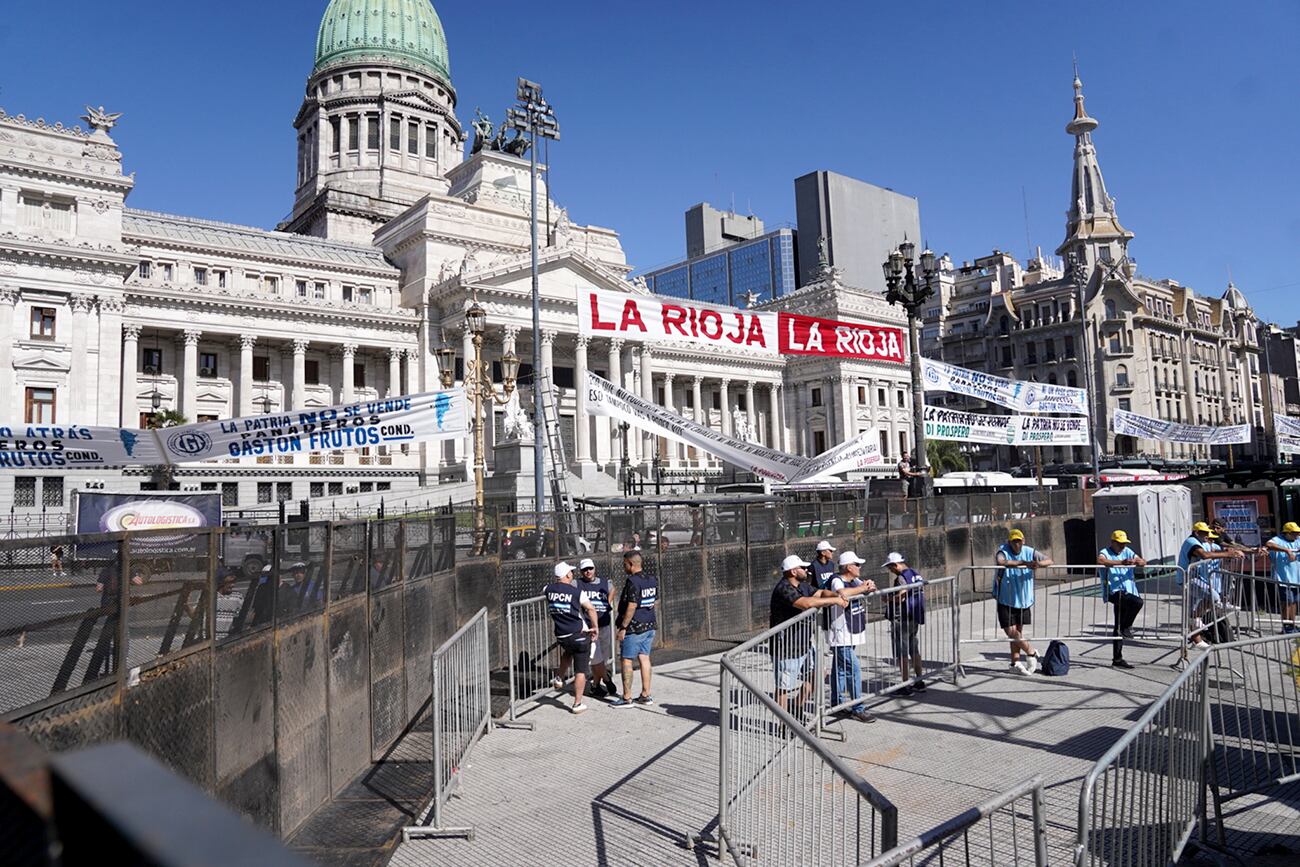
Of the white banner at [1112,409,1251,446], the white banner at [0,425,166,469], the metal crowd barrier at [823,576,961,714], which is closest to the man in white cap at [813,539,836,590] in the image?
the metal crowd barrier at [823,576,961,714]

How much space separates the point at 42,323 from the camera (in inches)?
1599

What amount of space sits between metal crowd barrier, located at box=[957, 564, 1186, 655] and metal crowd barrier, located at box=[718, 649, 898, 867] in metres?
5.44

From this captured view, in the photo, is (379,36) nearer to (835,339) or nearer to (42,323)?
(42,323)

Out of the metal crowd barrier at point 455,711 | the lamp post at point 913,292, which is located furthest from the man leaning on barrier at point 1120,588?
the metal crowd barrier at point 455,711

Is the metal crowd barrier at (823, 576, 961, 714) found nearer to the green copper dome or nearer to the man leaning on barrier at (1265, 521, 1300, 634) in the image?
the man leaning on barrier at (1265, 521, 1300, 634)

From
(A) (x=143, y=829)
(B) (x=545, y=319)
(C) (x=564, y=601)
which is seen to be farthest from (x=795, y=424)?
(A) (x=143, y=829)

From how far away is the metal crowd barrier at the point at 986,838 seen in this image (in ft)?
12.1

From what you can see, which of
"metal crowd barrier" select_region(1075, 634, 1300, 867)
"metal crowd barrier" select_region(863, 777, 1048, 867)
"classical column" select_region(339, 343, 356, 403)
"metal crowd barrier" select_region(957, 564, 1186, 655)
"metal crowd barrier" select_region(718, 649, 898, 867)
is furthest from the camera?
"classical column" select_region(339, 343, 356, 403)

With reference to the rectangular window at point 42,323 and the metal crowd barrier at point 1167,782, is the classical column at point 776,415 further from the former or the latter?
the metal crowd barrier at point 1167,782

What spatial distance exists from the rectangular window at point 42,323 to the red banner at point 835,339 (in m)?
38.4

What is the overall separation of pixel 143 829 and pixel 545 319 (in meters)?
53.2

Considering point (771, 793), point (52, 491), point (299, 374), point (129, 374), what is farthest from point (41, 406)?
point (771, 793)

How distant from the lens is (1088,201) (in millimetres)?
88625

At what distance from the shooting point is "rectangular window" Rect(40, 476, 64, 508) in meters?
36.1
